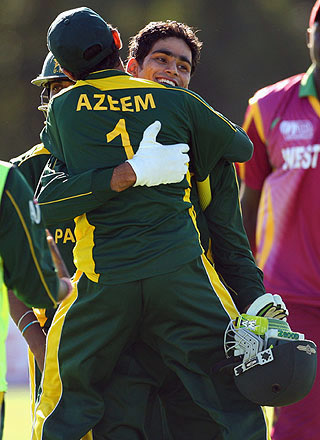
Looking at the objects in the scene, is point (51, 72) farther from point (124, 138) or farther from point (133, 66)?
point (124, 138)

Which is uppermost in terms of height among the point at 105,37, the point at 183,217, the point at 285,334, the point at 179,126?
the point at 105,37

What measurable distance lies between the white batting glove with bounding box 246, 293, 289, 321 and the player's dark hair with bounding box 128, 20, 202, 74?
136cm

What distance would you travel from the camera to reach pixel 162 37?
4.84 m

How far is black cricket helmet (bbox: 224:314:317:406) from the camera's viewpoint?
3.74 metres

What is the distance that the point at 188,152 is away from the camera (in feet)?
13.4

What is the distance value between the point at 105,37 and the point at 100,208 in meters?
0.64

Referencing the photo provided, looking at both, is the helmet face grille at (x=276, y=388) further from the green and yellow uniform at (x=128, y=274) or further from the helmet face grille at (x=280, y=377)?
the green and yellow uniform at (x=128, y=274)

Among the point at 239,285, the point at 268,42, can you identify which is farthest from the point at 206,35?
the point at 239,285

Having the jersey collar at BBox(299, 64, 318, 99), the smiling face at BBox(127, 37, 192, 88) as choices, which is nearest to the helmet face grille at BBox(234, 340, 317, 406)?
the smiling face at BBox(127, 37, 192, 88)

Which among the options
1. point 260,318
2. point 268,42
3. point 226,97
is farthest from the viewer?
point 268,42

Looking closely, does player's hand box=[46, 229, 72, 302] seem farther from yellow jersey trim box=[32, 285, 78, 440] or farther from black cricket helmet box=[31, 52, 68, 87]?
black cricket helmet box=[31, 52, 68, 87]

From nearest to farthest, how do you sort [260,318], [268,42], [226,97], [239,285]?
[260,318] < [239,285] < [226,97] < [268,42]

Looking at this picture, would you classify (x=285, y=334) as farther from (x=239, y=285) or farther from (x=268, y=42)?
(x=268, y=42)

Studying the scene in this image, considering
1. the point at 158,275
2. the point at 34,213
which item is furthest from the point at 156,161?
the point at 34,213
